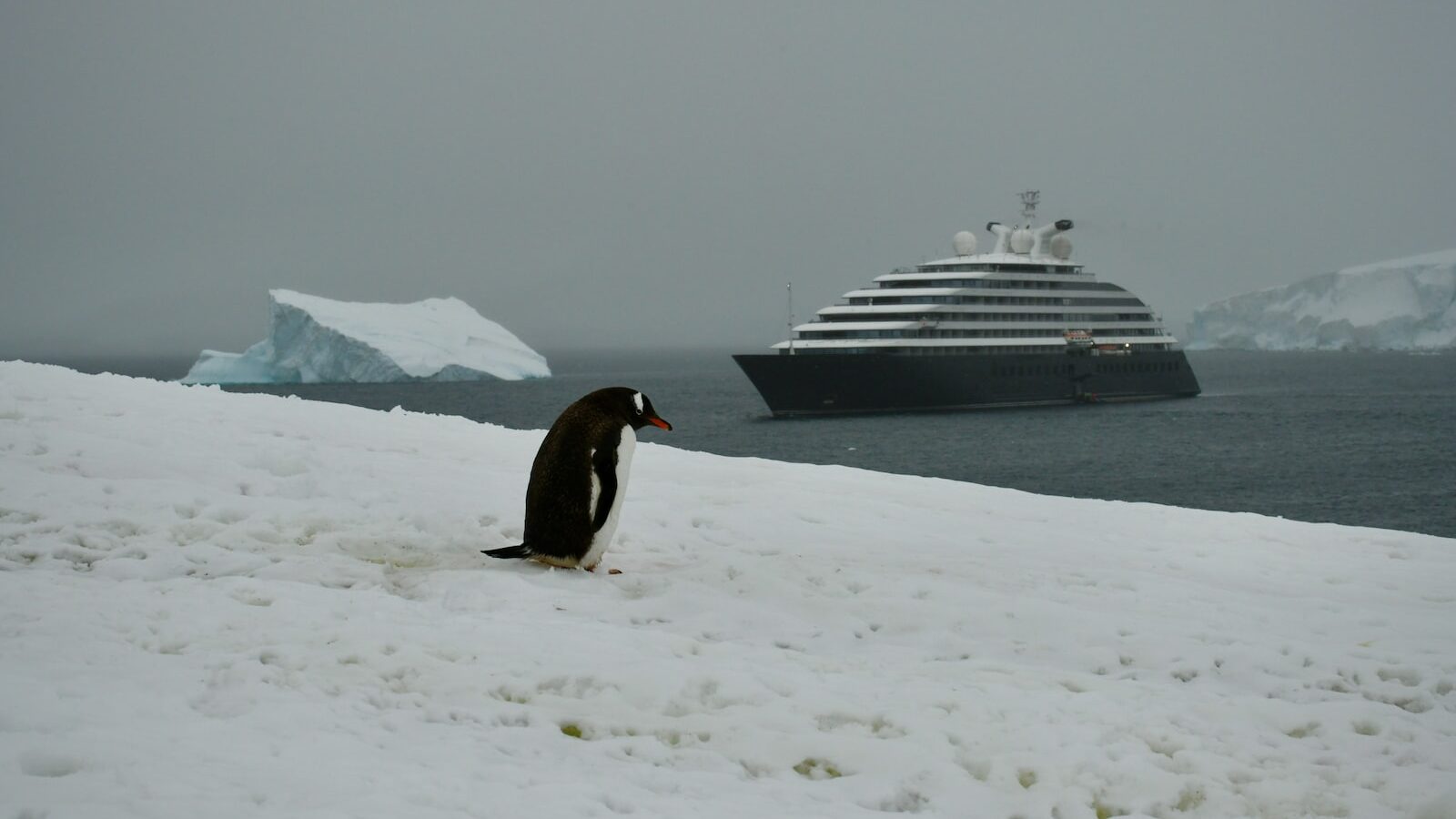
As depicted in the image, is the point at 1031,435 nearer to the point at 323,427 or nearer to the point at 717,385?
the point at 323,427

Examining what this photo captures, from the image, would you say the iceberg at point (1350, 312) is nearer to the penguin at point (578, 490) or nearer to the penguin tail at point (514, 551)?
the penguin at point (578, 490)

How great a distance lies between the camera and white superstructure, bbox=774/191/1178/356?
6288cm

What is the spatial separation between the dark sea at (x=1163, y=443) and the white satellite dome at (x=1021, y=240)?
11.7 metres

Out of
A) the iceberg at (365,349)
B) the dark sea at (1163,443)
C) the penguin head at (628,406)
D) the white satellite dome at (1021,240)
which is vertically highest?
the white satellite dome at (1021,240)


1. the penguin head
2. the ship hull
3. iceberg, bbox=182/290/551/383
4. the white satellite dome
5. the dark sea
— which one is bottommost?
the dark sea

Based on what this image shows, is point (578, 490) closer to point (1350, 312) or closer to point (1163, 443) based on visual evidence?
point (1163, 443)

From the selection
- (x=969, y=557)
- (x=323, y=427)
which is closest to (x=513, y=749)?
(x=969, y=557)

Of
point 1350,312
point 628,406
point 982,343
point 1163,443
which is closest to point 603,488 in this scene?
point 628,406

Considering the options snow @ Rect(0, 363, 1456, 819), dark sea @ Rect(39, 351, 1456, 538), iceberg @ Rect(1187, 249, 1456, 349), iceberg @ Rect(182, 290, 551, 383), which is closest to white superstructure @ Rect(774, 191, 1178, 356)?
dark sea @ Rect(39, 351, 1456, 538)

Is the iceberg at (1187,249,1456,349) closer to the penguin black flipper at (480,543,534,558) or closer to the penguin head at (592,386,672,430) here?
the penguin head at (592,386,672,430)

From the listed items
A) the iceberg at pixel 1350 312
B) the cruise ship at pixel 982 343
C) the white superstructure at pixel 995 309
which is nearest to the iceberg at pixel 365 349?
the cruise ship at pixel 982 343

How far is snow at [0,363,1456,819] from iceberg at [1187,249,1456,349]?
13635 centimetres

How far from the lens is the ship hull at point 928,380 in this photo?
59562 millimetres

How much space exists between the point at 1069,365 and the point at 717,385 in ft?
122
